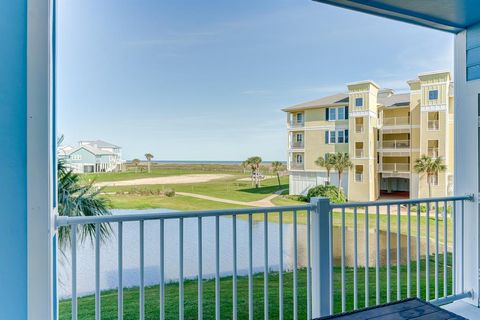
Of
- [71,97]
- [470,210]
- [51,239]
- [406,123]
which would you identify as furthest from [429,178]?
[71,97]

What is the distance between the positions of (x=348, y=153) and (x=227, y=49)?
3.68 m

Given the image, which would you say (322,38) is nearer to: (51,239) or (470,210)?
(470,210)

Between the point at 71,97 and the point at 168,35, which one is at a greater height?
the point at 168,35

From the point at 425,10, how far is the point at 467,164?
4.64ft

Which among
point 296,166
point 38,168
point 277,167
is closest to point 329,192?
point 296,166

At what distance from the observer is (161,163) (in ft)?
17.9

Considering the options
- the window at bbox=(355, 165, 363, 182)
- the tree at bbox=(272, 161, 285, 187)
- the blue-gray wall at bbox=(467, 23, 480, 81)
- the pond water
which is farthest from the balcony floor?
the tree at bbox=(272, 161, 285, 187)

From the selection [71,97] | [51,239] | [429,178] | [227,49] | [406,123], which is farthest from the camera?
[227,49]

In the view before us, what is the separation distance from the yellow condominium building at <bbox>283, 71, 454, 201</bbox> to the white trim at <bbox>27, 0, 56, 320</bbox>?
171 inches

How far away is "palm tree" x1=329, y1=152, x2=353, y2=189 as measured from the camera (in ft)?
18.9

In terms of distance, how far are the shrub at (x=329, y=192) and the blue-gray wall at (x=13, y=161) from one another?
14.1 feet

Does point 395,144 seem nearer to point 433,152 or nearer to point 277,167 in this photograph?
point 433,152

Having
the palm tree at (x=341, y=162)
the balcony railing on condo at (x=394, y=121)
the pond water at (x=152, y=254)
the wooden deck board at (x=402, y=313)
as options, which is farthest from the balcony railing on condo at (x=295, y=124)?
the wooden deck board at (x=402, y=313)

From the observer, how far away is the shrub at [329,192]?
17.0 feet
